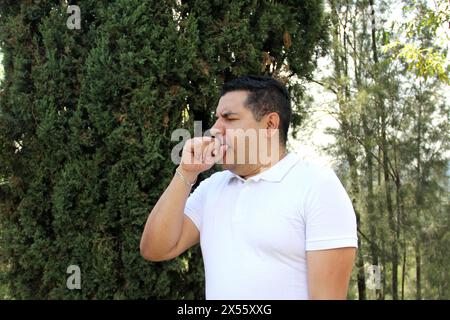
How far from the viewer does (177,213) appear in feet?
6.27

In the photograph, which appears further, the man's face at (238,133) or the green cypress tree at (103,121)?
the green cypress tree at (103,121)

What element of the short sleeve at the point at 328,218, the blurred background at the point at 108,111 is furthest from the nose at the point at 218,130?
the blurred background at the point at 108,111

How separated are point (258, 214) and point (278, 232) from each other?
3.8 inches

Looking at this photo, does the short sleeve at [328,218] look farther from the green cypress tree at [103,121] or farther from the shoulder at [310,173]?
the green cypress tree at [103,121]

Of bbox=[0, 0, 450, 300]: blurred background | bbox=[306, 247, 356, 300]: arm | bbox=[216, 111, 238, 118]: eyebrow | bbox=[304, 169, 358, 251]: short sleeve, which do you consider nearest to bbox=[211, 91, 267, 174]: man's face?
bbox=[216, 111, 238, 118]: eyebrow

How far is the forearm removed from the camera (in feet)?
6.20

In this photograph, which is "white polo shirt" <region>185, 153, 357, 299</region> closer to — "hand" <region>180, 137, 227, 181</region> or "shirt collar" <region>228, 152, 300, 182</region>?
"shirt collar" <region>228, 152, 300, 182</region>

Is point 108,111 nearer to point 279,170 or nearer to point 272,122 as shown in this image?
point 272,122

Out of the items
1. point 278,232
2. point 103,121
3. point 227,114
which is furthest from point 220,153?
point 103,121

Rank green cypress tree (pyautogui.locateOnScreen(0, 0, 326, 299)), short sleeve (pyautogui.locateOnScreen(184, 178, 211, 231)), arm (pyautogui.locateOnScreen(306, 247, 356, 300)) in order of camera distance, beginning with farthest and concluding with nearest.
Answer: green cypress tree (pyautogui.locateOnScreen(0, 0, 326, 299))
short sleeve (pyautogui.locateOnScreen(184, 178, 211, 231))
arm (pyautogui.locateOnScreen(306, 247, 356, 300))

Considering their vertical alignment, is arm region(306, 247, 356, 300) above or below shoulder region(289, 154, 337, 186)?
below

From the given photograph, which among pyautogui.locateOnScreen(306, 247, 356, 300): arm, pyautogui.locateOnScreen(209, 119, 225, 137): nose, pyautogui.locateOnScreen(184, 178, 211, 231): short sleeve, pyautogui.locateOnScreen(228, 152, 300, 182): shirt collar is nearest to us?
pyautogui.locateOnScreen(306, 247, 356, 300): arm

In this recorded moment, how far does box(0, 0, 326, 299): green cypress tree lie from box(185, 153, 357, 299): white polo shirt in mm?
2137

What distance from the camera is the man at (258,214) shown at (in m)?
1.61
